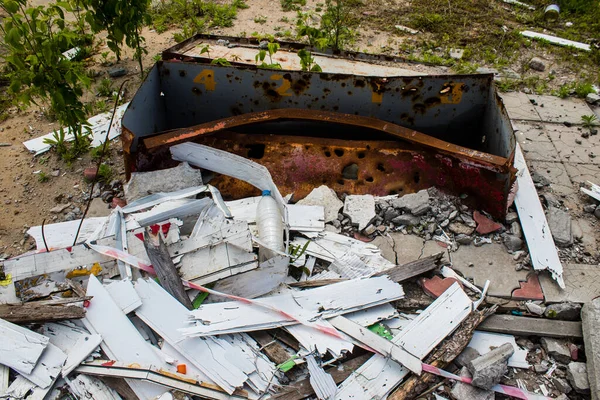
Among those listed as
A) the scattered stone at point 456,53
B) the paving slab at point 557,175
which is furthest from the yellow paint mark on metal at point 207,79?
the scattered stone at point 456,53

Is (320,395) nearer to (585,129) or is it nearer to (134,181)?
(134,181)

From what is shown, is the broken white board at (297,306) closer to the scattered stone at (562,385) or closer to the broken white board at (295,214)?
the broken white board at (295,214)

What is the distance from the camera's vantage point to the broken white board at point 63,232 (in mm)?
3446

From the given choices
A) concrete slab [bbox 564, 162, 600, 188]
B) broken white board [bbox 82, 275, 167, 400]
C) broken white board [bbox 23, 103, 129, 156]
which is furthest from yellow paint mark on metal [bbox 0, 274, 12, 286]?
concrete slab [bbox 564, 162, 600, 188]

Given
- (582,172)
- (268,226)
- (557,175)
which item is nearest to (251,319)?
(268,226)

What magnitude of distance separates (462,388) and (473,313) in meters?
0.56

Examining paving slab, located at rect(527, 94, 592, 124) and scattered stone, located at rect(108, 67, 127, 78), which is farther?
scattered stone, located at rect(108, 67, 127, 78)

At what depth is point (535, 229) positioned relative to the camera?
145 inches

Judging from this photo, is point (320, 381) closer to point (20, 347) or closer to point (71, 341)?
point (71, 341)

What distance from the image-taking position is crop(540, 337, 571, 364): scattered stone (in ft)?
9.55

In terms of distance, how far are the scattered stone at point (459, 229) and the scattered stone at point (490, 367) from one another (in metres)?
1.04

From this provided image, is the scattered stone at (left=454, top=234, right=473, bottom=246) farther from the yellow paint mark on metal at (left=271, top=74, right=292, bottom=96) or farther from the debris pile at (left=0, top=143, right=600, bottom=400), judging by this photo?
the yellow paint mark on metal at (left=271, top=74, right=292, bottom=96)

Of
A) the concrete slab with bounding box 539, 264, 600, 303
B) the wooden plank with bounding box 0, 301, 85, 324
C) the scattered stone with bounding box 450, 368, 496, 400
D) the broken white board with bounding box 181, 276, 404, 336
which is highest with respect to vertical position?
the wooden plank with bounding box 0, 301, 85, 324

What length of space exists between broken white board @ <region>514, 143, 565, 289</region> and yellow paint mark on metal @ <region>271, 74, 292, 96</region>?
2296 millimetres
